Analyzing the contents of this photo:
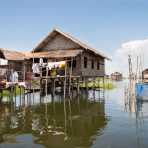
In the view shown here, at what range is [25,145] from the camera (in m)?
10.5

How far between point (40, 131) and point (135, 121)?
16.6 ft

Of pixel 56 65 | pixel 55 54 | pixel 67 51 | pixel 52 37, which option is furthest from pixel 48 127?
pixel 52 37

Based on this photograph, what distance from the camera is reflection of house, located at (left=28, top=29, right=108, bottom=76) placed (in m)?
23.0

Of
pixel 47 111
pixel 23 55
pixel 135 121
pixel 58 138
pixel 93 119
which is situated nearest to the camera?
pixel 58 138

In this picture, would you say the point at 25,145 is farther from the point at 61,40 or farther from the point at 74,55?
the point at 61,40

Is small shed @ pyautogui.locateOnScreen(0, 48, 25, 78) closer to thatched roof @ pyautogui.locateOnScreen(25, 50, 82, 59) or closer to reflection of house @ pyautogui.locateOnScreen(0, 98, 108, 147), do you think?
thatched roof @ pyautogui.locateOnScreen(25, 50, 82, 59)

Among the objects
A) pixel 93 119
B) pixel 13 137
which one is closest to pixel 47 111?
pixel 93 119

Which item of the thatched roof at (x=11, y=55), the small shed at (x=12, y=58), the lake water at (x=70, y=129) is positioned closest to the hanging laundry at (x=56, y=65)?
the small shed at (x=12, y=58)

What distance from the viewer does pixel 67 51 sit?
23391 millimetres

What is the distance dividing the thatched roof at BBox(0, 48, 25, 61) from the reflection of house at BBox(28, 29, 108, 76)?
0.89 meters

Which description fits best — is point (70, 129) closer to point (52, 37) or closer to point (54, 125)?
point (54, 125)

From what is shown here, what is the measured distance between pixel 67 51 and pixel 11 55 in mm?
4299

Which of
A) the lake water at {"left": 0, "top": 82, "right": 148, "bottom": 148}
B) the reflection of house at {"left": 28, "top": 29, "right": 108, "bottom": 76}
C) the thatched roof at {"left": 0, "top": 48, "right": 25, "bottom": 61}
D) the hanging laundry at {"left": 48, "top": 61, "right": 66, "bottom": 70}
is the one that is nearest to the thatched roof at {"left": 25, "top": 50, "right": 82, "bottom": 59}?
the reflection of house at {"left": 28, "top": 29, "right": 108, "bottom": 76}

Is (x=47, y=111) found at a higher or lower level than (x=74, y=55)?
lower
